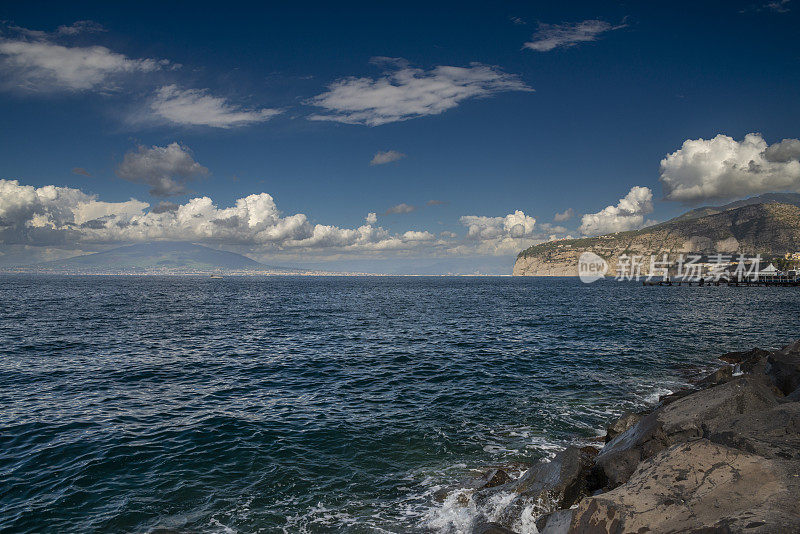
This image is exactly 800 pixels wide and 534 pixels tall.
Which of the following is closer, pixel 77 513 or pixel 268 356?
pixel 77 513

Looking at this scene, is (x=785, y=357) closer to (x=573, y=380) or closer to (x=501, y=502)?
(x=573, y=380)

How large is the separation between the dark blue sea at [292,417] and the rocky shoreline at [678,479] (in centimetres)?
238

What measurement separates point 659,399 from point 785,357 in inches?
266

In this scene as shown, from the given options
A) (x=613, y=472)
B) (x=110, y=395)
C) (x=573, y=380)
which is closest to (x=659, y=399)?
(x=573, y=380)

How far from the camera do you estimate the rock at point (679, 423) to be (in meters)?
11.6

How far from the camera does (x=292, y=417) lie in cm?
1947

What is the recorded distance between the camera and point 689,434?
12.1m

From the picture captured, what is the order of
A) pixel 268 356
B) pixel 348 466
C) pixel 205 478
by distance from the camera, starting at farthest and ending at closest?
pixel 268 356 → pixel 348 466 → pixel 205 478

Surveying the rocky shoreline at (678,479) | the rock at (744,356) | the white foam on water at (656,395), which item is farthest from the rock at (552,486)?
the rock at (744,356)

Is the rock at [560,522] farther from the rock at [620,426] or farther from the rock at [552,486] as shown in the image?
the rock at [620,426]

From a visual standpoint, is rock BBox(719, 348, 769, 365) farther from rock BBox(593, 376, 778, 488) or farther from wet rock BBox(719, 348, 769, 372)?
rock BBox(593, 376, 778, 488)

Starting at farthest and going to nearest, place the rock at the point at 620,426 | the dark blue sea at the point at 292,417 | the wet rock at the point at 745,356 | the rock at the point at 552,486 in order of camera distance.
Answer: the wet rock at the point at 745,356, the rock at the point at 620,426, the dark blue sea at the point at 292,417, the rock at the point at 552,486

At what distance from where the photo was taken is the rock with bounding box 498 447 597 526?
1105 cm

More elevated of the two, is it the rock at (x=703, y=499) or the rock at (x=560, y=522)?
the rock at (x=703, y=499)
